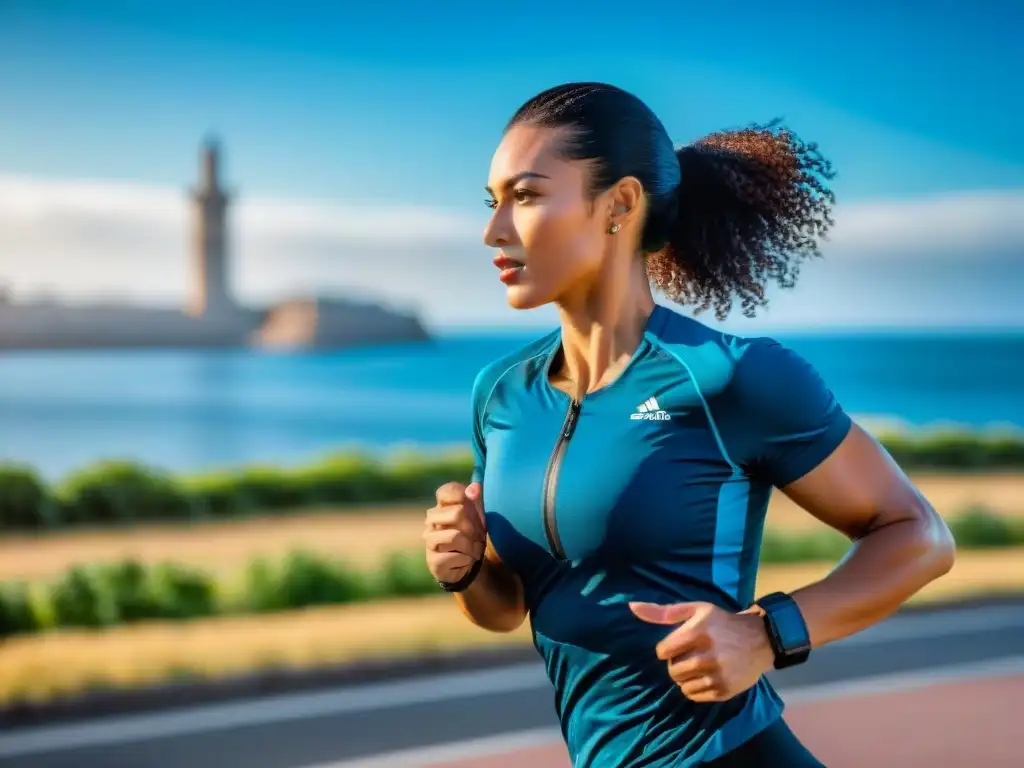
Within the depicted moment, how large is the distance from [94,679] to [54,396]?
111ft

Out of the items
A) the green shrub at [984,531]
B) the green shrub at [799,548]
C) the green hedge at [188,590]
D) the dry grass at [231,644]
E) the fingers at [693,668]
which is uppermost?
the fingers at [693,668]

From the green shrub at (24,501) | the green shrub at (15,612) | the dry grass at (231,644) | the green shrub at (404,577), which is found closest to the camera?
the dry grass at (231,644)

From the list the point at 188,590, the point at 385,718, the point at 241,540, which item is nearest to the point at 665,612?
the point at 385,718

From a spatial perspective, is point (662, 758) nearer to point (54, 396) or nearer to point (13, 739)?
point (13, 739)

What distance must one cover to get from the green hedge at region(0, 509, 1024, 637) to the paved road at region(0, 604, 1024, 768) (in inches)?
82.3

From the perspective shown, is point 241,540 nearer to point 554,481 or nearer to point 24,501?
point 24,501

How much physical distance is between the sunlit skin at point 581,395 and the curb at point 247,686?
17.6ft

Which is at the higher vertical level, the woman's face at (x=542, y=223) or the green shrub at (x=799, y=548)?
the woman's face at (x=542, y=223)

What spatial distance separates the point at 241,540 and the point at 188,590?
425 cm

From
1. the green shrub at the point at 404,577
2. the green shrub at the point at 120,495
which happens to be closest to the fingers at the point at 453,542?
the green shrub at the point at 404,577

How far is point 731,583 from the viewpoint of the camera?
171 centimetres

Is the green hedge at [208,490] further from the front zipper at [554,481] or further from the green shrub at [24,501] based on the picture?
the front zipper at [554,481]

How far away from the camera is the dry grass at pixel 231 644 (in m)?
7.03

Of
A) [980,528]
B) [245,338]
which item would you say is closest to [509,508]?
[980,528]
